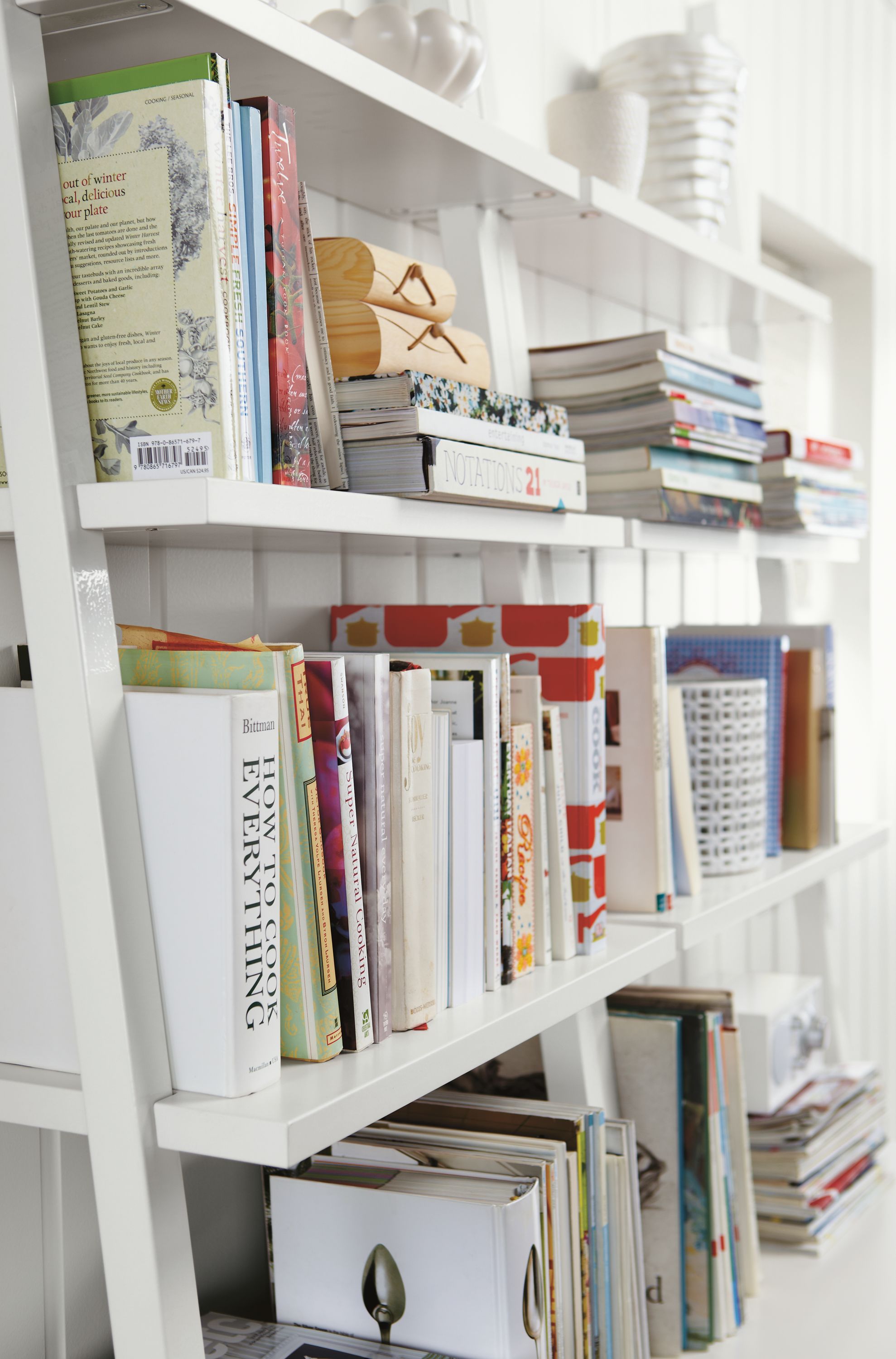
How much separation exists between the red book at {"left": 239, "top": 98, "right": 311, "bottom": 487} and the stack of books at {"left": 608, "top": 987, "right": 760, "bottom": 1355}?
2.31 feet

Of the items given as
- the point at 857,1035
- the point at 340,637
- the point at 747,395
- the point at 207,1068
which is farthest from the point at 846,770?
the point at 207,1068

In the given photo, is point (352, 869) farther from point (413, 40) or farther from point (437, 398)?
point (413, 40)

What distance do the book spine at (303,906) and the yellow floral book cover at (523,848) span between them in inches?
8.9

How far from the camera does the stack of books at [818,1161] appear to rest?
1514 mm

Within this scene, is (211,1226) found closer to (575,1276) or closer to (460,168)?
(575,1276)

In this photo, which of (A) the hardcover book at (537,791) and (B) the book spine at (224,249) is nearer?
(B) the book spine at (224,249)

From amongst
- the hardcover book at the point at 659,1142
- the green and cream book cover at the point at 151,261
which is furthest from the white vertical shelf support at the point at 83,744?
the hardcover book at the point at 659,1142

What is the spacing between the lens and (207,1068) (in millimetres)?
708

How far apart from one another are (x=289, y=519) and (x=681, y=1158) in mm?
809

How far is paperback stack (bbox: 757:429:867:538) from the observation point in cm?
156

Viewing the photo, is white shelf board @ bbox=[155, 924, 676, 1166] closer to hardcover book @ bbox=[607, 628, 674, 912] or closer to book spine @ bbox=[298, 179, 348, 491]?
hardcover book @ bbox=[607, 628, 674, 912]

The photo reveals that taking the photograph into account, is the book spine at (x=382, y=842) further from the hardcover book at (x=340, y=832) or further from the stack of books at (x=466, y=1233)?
the stack of books at (x=466, y=1233)

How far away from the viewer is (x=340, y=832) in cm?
78

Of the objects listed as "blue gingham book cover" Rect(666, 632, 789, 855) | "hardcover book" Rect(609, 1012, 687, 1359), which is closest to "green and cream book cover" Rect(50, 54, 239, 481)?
"hardcover book" Rect(609, 1012, 687, 1359)
